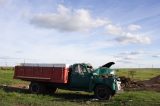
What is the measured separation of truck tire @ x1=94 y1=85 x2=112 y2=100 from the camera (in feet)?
71.3

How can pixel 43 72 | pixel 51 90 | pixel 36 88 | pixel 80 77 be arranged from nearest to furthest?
pixel 80 77, pixel 43 72, pixel 36 88, pixel 51 90

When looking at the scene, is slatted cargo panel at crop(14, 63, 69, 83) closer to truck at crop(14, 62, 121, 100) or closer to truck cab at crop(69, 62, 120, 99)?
truck at crop(14, 62, 121, 100)

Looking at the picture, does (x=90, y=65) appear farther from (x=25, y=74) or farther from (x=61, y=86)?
(x=25, y=74)

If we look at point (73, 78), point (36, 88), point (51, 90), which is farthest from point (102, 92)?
point (36, 88)

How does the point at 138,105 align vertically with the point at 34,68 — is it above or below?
below

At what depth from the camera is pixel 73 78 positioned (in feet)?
74.8

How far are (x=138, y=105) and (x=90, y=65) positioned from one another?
519 cm

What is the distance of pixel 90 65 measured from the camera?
23.0 m

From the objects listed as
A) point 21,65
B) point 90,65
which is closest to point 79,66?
point 90,65

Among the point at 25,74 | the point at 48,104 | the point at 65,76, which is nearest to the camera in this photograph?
the point at 48,104

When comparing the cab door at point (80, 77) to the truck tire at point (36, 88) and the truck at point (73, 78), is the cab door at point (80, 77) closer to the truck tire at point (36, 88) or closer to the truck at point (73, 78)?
the truck at point (73, 78)

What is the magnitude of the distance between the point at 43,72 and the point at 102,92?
4148mm

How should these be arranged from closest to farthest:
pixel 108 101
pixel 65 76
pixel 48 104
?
pixel 48 104, pixel 108 101, pixel 65 76

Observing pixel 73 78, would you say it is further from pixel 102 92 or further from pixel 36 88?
pixel 36 88
